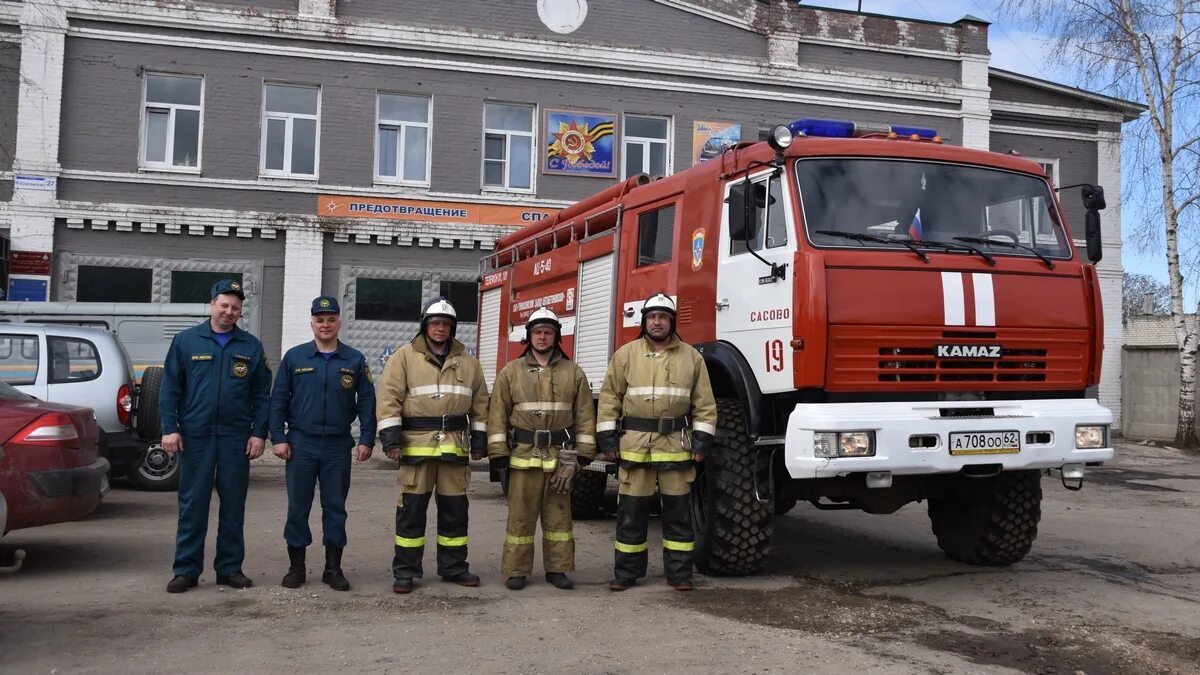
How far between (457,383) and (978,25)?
1821 centimetres

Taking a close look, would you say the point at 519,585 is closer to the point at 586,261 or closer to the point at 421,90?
the point at 586,261

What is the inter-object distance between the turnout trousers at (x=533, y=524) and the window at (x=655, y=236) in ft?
7.04

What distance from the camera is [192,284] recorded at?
18.4m

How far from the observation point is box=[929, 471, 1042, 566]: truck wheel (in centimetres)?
744

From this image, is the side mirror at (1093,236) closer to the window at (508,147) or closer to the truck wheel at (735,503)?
the truck wheel at (735,503)

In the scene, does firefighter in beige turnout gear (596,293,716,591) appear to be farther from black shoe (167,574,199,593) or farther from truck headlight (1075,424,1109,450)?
black shoe (167,574,199,593)

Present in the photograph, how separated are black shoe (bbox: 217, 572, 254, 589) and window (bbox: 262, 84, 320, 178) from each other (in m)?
13.1

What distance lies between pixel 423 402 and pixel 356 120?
13.3m

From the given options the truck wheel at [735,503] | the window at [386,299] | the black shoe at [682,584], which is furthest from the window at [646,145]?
the black shoe at [682,584]

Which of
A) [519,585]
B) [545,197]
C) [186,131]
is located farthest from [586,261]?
[186,131]

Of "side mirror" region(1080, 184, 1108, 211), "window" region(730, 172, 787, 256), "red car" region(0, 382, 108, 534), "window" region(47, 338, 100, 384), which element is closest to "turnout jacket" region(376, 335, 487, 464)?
"window" region(730, 172, 787, 256)

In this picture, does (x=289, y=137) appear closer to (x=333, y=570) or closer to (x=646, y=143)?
(x=646, y=143)

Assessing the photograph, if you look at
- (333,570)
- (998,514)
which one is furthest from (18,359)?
(998,514)

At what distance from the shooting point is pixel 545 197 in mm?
19641
